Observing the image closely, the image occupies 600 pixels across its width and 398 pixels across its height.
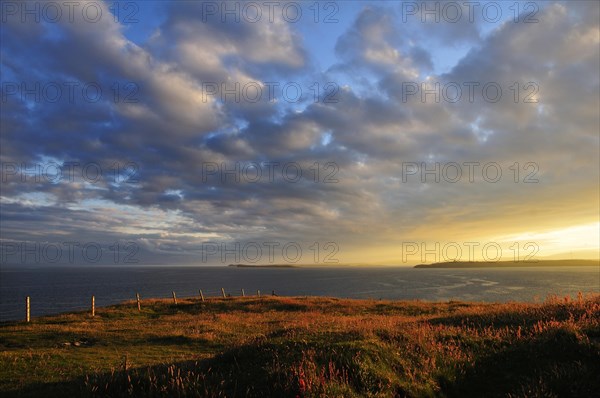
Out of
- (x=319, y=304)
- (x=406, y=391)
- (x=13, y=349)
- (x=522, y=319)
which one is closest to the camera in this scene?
(x=406, y=391)

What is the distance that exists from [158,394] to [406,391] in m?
5.07

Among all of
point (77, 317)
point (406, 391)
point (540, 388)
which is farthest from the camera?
point (77, 317)

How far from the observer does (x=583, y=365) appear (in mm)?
8555

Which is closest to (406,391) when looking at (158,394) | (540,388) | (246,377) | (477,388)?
(477,388)

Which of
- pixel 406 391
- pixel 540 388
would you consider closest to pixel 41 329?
pixel 406 391

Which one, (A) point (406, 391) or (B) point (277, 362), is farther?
(B) point (277, 362)

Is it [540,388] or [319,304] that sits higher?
[540,388]

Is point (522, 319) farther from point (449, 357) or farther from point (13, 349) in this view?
point (13, 349)

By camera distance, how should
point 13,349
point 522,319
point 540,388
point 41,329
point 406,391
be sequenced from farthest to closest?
point 41,329 → point 13,349 → point 522,319 → point 406,391 → point 540,388

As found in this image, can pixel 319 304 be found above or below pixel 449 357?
below

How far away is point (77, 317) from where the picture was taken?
117ft

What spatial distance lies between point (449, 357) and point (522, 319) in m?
6.34

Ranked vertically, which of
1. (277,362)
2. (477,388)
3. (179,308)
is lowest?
(179,308)

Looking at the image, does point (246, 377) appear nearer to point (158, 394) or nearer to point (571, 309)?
point (158, 394)
